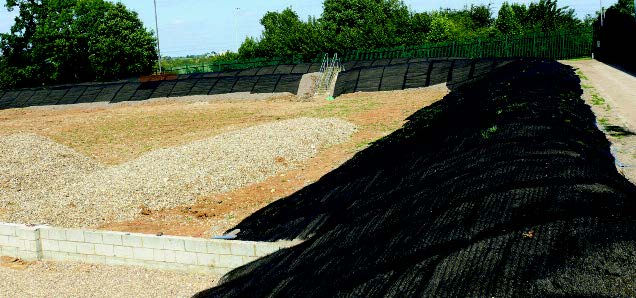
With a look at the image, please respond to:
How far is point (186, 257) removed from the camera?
9305 mm

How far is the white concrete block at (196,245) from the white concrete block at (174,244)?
83 mm

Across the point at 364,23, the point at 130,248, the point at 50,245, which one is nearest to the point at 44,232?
the point at 50,245

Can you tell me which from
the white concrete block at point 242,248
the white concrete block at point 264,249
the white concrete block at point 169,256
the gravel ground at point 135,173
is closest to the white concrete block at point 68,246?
the white concrete block at point 169,256

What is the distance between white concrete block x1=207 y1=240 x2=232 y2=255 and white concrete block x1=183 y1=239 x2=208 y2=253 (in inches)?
3.7

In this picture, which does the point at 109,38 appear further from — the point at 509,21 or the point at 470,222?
the point at 470,222

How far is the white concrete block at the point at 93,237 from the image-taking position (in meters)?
9.99

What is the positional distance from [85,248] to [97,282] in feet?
3.51

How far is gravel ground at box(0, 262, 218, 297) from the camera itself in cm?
890

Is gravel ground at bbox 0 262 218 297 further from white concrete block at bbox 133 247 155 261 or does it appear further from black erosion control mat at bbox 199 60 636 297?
black erosion control mat at bbox 199 60 636 297

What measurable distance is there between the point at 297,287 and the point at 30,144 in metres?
17.4

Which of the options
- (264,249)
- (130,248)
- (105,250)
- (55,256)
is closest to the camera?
(264,249)

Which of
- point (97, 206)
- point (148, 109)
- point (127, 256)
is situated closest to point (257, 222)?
point (127, 256)

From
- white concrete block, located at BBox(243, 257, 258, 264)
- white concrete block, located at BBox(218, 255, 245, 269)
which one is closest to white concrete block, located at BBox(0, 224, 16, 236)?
white concrete block, located at BBox(218, 255, 245, 269)

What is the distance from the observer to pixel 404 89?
32312mm
